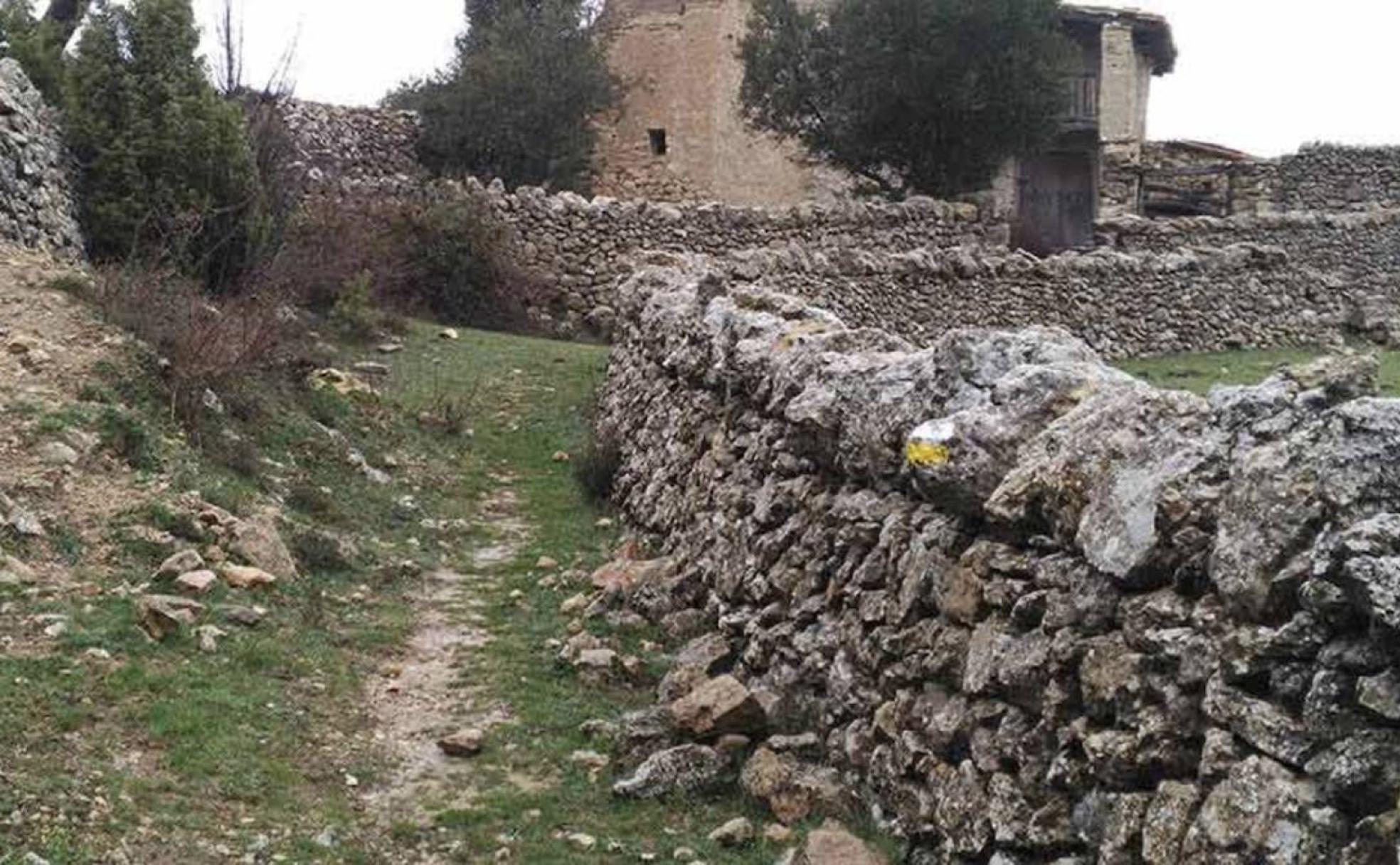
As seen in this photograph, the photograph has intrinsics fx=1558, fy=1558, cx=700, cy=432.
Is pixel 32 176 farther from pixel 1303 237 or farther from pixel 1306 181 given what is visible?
pixel 1306 181

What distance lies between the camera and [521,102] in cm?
3061

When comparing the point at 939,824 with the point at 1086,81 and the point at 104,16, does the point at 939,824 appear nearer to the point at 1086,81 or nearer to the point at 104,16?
the point at 104,16

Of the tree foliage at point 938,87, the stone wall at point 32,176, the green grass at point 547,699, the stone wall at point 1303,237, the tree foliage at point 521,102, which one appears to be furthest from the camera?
the tree foliage at point 521,102

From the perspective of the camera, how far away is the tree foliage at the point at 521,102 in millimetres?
29969

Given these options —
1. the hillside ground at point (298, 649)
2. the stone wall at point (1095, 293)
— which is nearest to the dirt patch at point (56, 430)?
the hillside ground at point (298, 649)

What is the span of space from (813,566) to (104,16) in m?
12.2

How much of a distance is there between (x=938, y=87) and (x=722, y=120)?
480 inches

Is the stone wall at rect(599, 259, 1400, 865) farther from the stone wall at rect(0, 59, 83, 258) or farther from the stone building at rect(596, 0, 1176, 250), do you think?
the stone building at rect(596, 0, 1176, 250)

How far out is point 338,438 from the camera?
12703mm

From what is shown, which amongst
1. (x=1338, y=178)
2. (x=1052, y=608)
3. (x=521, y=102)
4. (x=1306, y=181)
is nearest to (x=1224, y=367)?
(x=1052, y=608)

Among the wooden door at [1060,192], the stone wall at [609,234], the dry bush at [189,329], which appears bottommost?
the dry bush at [189,329]

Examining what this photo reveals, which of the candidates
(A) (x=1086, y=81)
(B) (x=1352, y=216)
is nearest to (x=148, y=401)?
(B) (x=1352, y=216)

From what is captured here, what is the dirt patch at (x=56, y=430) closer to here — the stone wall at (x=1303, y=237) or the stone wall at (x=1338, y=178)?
the stone wall at (x=1303, y=237)

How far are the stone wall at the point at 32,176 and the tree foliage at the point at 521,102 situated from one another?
1464 cm
